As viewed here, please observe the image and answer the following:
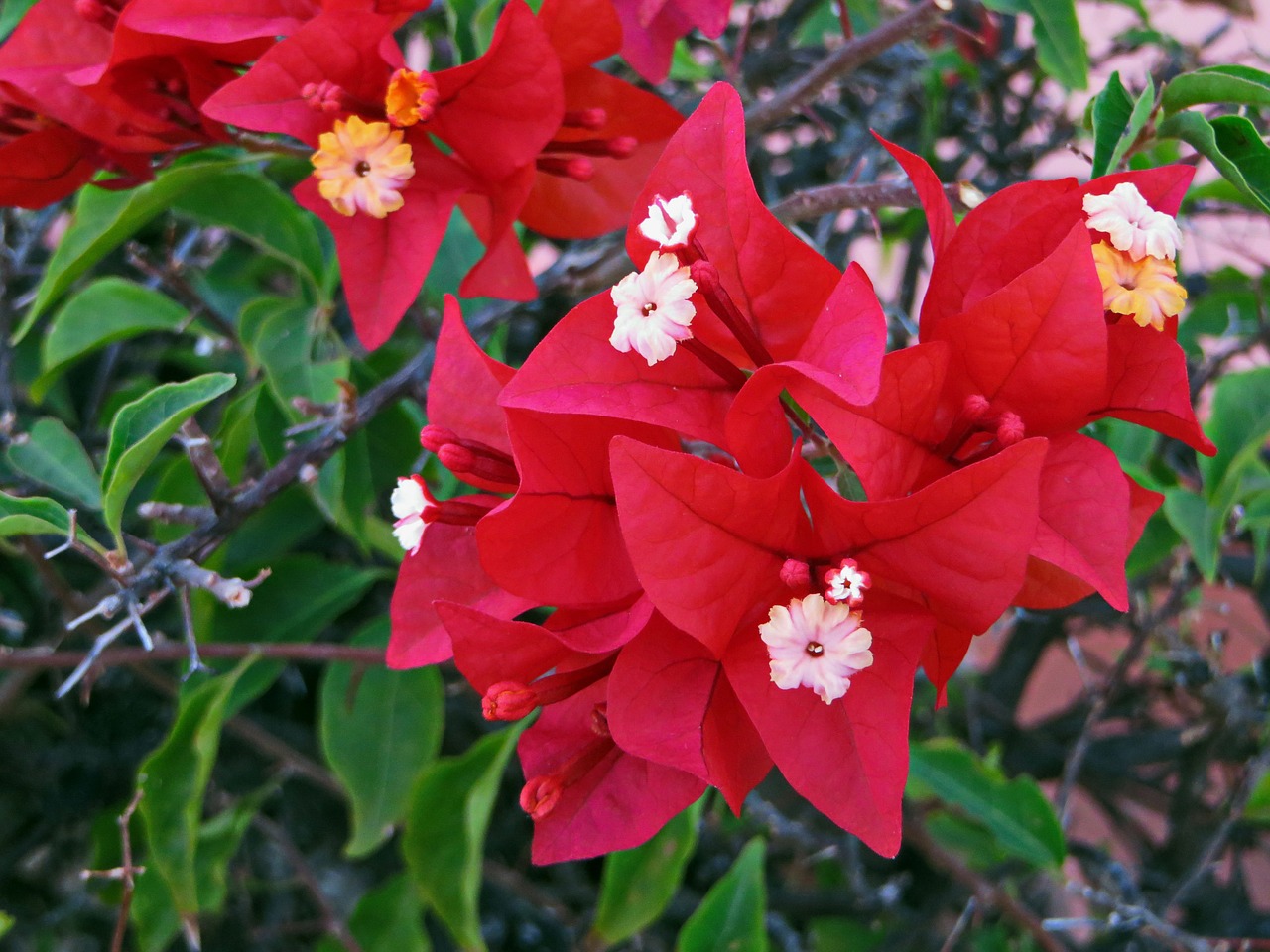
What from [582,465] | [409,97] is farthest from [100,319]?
[582,465]

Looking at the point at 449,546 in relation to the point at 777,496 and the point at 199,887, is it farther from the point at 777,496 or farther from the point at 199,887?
the point at 199,887

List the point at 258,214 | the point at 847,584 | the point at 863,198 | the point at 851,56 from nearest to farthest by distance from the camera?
the point at 847,584 → the point at 863,198 → the point at 851,56 → the point at 258,214

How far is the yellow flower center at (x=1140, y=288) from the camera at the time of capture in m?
0.38

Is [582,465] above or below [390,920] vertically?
above

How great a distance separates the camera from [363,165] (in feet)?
1.56

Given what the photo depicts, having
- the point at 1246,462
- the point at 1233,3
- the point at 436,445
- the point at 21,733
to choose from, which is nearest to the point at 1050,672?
the point at 1233,3

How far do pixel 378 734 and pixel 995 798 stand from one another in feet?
1.34

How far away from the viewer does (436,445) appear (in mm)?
417

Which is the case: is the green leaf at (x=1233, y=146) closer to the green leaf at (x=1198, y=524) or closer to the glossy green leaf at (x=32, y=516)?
the green leaf at (x=1198, y=524)

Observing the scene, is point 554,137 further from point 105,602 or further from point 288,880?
point 288,880

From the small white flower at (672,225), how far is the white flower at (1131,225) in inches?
5.7

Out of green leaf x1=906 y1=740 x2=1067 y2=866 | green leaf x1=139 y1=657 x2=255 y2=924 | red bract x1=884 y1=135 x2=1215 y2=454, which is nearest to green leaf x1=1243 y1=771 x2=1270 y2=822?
green leaf x1=906 y1=740 x2=1067 y2=866

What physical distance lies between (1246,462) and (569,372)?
44 centimetres

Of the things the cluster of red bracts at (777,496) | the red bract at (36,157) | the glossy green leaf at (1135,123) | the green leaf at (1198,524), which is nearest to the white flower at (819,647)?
the cluster of red bracts at (777,496)
